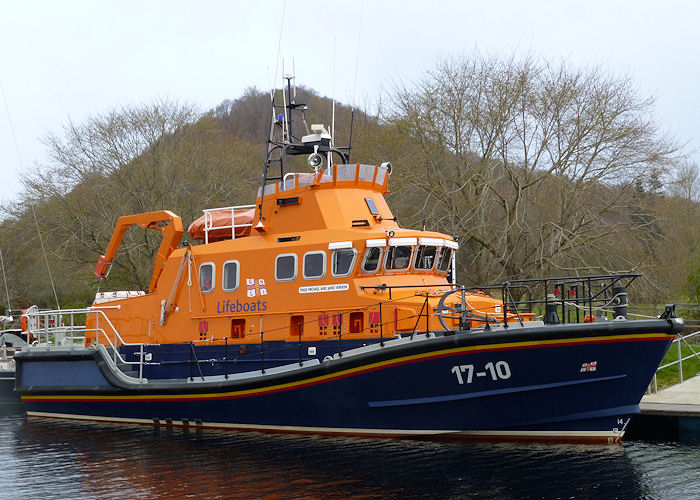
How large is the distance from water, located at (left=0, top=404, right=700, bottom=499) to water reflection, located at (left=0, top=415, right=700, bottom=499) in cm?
1

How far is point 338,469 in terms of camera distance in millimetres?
9898

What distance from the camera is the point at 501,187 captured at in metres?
21.3

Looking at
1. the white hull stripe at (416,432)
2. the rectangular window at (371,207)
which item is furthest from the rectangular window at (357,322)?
the rectangular window at (371,207)

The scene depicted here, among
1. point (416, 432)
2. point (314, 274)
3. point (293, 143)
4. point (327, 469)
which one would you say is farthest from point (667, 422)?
point (293, 143)

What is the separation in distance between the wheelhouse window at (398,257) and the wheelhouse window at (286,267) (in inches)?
57.3

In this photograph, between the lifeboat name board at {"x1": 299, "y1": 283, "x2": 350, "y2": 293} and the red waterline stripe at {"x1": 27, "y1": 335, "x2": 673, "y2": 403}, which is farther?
the lifeboat name board at {"x1": 299, "y1": 283, "x2": 350, "y2": 293}

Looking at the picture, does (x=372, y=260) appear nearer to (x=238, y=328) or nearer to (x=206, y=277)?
(x=238, y=328)

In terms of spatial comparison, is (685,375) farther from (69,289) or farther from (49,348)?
(69,289)

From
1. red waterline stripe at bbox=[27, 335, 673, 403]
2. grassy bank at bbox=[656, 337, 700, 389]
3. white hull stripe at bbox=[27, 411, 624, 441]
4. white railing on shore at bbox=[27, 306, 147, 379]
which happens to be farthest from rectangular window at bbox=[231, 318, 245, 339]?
grassy bank at bbox=[656, 337, 700, 389]

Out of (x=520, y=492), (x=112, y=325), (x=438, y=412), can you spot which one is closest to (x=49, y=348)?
(x=112, y=325)

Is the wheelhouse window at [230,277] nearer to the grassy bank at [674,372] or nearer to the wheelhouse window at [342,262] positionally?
the wheelhouse window at [342,262]

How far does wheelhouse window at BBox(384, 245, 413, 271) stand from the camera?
1180cm

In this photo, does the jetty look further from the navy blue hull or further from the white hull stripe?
the navy blue hull

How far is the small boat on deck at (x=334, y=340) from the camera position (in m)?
10.3
